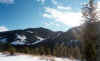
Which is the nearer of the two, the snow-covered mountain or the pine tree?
the pine tree

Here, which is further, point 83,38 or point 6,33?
point 6,33

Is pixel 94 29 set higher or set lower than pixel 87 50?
higher

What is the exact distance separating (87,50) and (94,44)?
1.84ft

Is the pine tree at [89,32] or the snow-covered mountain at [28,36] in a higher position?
the pine tree at [89,32]

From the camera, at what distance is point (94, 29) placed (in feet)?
22.5

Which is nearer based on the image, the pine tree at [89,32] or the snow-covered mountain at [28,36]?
the pine tree at [89,32]

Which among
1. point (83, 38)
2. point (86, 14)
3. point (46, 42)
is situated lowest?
point (46, 42)

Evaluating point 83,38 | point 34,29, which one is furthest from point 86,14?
point 34,29

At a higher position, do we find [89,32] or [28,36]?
[89,32]

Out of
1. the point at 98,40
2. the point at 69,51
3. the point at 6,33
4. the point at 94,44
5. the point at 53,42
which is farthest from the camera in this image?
the point at 6,33

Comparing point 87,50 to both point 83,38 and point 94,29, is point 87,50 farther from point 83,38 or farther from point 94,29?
point 94,29

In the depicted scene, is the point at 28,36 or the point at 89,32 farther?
the point at 28,36

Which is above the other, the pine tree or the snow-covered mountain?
the pine tree

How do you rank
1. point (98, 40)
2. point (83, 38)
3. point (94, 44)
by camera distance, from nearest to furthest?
point (98, 40) < point (94, 44) < point (83, 38)
